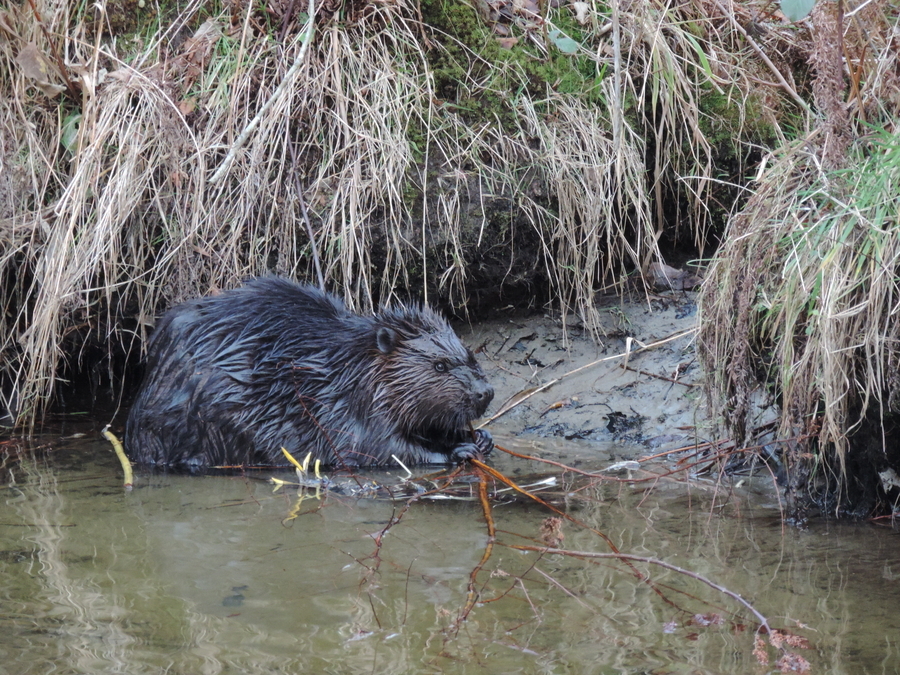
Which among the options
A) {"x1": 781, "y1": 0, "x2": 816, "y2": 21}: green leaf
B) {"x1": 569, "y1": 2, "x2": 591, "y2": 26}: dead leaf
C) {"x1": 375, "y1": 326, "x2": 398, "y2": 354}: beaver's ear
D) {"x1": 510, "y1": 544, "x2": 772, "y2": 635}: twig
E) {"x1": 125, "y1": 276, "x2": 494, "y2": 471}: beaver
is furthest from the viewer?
{"x1": 569, "y1": 2, "x2": 591, "y2": 26}: dead leaf

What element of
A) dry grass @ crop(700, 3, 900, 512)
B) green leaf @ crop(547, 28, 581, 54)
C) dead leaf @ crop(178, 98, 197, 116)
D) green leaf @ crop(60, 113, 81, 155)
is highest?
green leaf @ crop(547, 28, 581, 54)

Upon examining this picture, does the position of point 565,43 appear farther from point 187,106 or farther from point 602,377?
point 187,106

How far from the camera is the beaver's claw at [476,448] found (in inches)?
155

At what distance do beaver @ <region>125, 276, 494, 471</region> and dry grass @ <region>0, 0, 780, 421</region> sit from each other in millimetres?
360

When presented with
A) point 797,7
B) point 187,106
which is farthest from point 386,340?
point 797,7

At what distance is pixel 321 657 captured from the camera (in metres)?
2.06

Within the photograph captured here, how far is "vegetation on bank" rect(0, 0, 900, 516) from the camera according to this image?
4.32 m

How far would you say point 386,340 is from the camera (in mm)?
4059

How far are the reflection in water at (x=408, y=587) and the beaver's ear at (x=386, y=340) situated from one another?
35.3 inches

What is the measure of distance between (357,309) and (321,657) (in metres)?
2.59

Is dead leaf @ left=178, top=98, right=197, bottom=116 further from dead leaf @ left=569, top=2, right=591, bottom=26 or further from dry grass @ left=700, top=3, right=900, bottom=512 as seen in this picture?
dry grass @ left=700, top=3, right=900, bottom=512

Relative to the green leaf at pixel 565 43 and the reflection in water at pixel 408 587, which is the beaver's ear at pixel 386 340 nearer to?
the reflection in water at pixel 408 587

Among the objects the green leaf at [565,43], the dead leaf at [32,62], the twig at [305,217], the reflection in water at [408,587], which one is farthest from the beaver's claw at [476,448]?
the dead leaf at [32,62]

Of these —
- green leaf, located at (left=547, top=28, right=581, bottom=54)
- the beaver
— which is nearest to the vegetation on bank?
green leaf, located at (left=547, top=28, right=581, bottom=54)
